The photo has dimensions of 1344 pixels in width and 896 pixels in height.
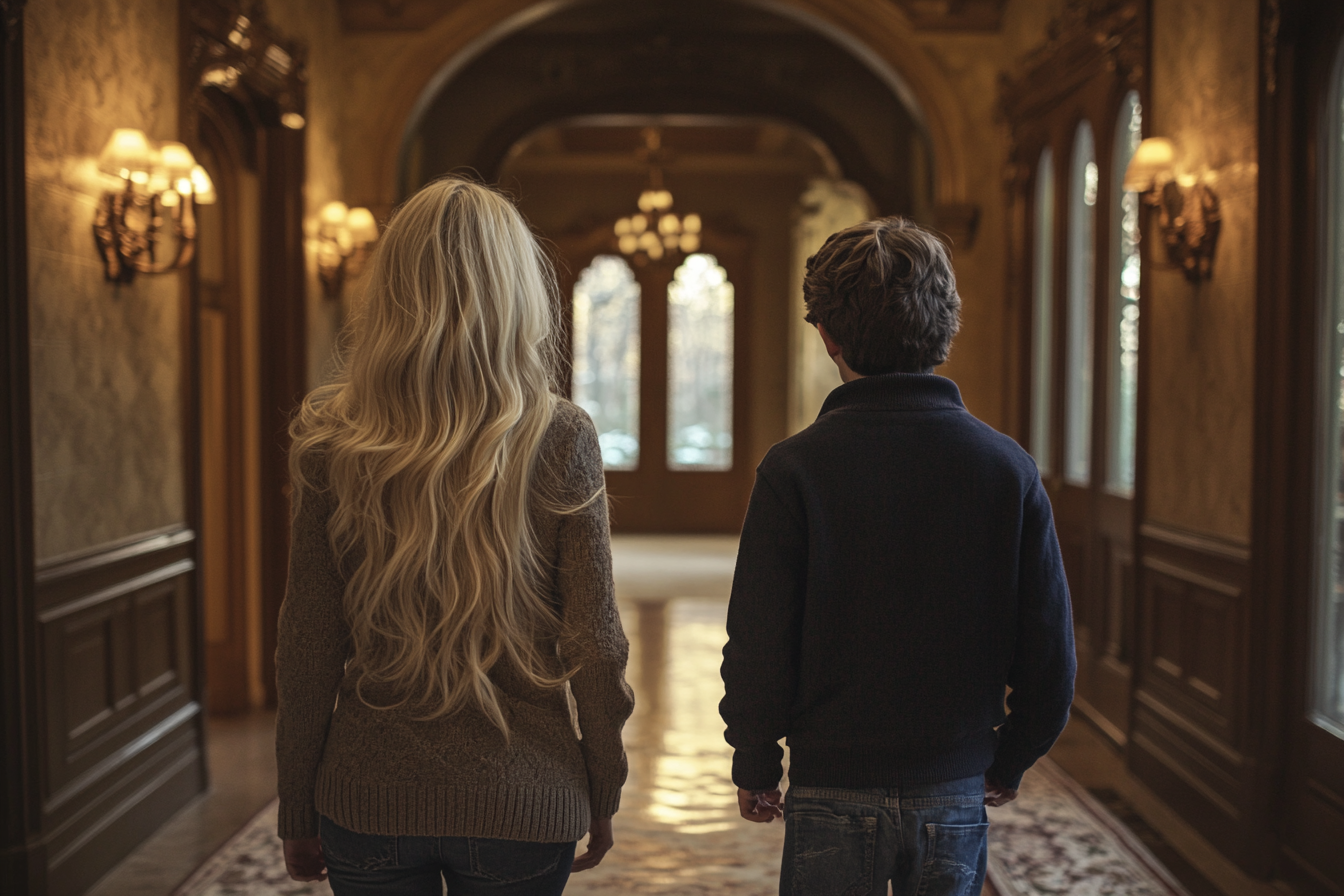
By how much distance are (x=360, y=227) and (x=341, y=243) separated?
0.48ft

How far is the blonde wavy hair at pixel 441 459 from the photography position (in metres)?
1.38

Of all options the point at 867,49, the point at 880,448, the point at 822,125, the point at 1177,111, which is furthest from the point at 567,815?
the point at 822,125

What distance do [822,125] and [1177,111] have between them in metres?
3.28

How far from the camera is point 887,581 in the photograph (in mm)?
1465

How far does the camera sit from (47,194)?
3154 millimetres

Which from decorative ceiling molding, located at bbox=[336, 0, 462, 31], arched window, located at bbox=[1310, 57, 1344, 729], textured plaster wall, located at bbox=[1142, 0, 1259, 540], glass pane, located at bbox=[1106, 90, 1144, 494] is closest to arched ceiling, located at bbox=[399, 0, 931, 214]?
decorative ceiling molding, located at bbox=[336, 0, 462, 31]

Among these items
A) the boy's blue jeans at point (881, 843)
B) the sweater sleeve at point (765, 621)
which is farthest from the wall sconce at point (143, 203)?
the boy's blue jeans at point (881, 843)

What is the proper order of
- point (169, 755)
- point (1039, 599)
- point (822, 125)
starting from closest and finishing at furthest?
1. point (1039, 599)
2. point (169, 755)
3. point (822, 125)

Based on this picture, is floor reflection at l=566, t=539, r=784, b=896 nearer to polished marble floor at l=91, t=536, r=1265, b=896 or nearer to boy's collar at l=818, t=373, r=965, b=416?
polished marble floor at l=91, t=536, r=1265, b=896

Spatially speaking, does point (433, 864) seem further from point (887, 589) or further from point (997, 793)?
point (997, 793)

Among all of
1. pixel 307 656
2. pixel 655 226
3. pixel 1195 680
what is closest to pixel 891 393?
pixel 307 656

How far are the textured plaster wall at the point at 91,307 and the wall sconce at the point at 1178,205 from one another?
337 centimetres

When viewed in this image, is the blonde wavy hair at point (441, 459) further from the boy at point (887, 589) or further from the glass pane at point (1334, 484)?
the glass pane at point (1334, 484)

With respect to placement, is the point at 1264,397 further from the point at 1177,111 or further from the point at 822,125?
the point at 822,125
